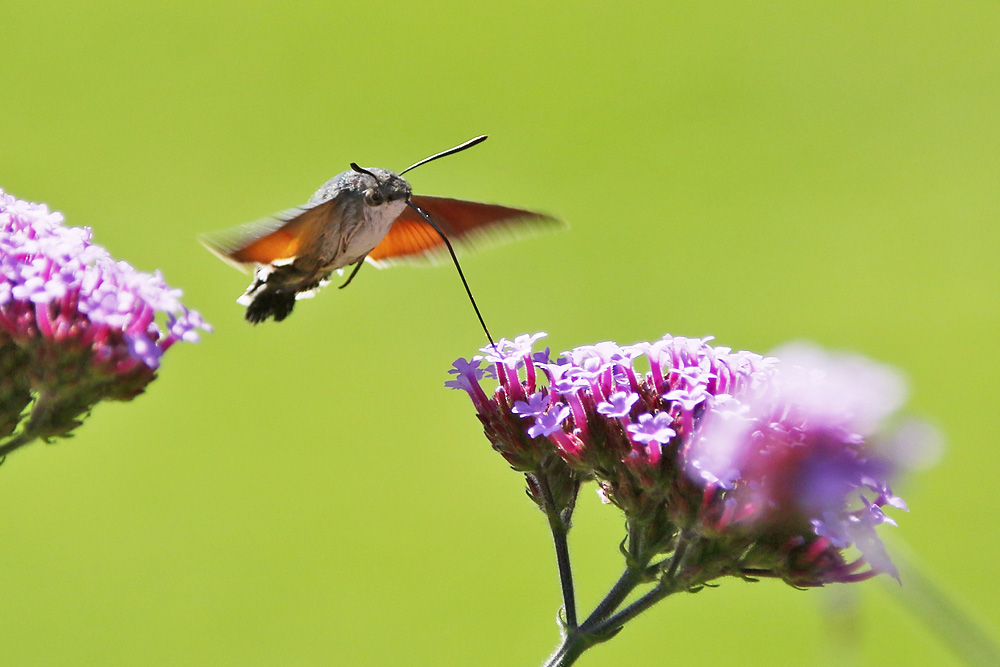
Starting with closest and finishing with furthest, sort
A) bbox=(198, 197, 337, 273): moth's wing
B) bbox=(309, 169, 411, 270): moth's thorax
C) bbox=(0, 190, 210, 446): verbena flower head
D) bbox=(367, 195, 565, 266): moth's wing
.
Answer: bbox=(0, 190, 210, 446): verbena flower head < bbox=(198, 197, 337, 273): moth's wing < bbox=(309, 169, 411, 270): moth's thorax < bbox=(367, 195, 565, 266): moth's wing

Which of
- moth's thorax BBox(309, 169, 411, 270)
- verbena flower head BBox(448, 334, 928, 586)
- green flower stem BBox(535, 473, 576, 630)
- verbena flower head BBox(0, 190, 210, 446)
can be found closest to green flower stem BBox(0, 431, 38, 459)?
verbena flower head BBox(0, 190, 210, 446)

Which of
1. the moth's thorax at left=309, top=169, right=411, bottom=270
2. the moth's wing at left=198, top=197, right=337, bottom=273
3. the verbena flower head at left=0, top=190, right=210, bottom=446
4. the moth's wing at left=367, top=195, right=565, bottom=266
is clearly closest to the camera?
the verbena flower head at left=0, top=190, right=210, bottom=446

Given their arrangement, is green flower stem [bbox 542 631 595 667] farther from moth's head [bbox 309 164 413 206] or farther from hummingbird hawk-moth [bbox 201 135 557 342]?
moth's head [bbox 309 164 413 206]

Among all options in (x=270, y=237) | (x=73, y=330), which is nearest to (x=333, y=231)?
(x=270, y=237)

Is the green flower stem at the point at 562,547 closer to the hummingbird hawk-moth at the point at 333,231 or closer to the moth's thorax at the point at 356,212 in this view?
the hummingbird hawk-moth at the point at 333,231

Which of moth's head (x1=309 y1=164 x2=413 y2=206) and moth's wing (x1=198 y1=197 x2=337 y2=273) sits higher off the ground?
moth's head (x1=309 y1=164 x2=413 y2=206)

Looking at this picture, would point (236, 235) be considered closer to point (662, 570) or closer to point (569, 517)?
point (569, 517)

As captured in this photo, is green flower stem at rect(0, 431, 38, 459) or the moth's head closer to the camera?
green flower stem at rect(0, 431, 38, 459)
